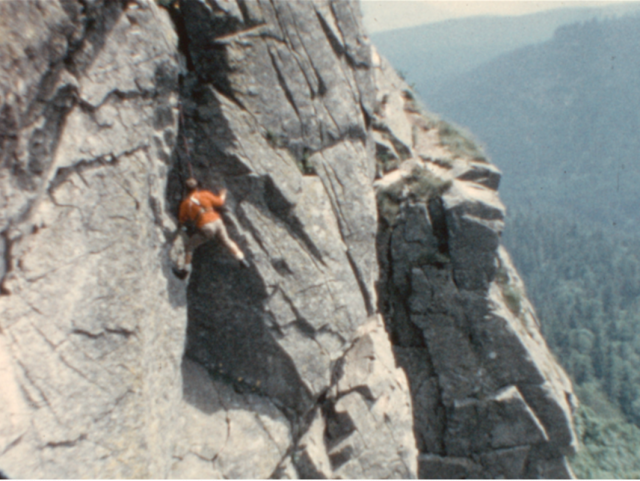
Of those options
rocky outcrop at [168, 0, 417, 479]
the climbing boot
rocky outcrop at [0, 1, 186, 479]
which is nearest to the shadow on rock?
rocky outcrop at [168, 0, 417, 479]

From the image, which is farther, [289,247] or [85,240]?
[289,247]

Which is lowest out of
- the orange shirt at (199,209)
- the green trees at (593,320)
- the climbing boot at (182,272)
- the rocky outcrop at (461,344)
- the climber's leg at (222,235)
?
the green trees at (593,320)

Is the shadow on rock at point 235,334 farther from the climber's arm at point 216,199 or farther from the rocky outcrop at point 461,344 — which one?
the rocky outcrop at point 461,344

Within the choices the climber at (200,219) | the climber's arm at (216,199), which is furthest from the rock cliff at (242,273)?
the climber's arm at (216,199)

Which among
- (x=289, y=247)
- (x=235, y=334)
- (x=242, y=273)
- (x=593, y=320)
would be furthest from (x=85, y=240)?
(x=593, y=320)

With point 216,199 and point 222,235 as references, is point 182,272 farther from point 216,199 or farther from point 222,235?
point 216,199

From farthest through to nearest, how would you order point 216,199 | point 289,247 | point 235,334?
point 235,334 < point 289,247 < point 216,199
